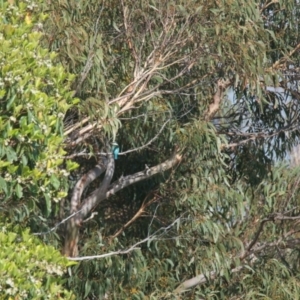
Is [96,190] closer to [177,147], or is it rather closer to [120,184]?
[120,184]

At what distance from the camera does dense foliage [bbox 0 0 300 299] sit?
596 centimetres

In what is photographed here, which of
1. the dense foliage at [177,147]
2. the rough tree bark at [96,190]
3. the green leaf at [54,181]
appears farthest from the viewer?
the rough tree bark at [96,190]

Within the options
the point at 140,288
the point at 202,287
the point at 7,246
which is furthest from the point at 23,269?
the point at 202,287

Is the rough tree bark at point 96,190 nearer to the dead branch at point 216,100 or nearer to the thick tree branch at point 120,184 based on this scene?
the thick tree branch at point 120,184

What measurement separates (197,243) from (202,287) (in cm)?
59

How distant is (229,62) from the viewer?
6.18m

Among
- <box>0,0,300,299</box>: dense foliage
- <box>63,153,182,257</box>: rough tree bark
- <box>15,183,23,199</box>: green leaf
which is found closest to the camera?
<box>15,183,23,199</box>: green leaf

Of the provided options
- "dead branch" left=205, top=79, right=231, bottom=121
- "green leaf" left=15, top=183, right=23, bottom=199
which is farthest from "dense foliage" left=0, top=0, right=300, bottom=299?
"green leaf" left=15, top=183, right=23, bottom=199

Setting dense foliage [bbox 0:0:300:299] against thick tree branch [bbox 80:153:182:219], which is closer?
dense foliage [bbox 0:0:300:299]

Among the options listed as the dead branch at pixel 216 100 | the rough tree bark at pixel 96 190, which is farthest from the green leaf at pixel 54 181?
the dead branch at pixel 216 100

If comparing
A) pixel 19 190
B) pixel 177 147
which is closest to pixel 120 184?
pixel 177 147

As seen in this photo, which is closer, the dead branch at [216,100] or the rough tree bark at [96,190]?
the rough tree bark at [96,190]

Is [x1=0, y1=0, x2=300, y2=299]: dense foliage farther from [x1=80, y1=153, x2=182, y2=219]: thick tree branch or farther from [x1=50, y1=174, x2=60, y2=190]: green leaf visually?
[x1=50, y1=174, x2=60, y2=190]: green leaf

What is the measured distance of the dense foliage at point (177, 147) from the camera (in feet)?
19.6
